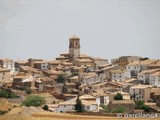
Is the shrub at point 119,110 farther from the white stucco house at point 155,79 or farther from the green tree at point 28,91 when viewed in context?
the green tree at point 28,91

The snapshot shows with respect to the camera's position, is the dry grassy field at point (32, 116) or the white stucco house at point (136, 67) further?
the white stucco house at point (136, 67)

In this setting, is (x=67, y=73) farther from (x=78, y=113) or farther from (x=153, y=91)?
(x=78, y=113)

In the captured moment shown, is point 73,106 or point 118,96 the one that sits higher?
point 118,96

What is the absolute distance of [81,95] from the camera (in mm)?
53844

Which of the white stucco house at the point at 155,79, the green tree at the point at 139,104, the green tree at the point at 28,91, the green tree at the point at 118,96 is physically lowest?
the green tree at the point at 139,104

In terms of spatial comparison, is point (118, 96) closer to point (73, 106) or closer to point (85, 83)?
point (73, 106)

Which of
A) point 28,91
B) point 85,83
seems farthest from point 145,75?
point 28,91

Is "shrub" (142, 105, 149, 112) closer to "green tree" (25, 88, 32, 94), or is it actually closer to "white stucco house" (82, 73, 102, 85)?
"white stucco house" (82, 73, 102, 85)

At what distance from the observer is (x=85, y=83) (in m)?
58.7

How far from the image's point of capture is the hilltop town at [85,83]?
48.2 m

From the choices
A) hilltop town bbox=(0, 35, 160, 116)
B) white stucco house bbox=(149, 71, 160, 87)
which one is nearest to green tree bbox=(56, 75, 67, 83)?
hilltop town bbox=(0, 35, 160, 116)

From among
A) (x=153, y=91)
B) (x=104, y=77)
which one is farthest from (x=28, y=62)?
(x=153, y=91)

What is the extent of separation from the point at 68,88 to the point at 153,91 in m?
9.96

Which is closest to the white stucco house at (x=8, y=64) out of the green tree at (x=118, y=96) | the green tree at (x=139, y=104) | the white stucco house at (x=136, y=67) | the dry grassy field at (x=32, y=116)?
the white stucco house at (x=136, y=67)
